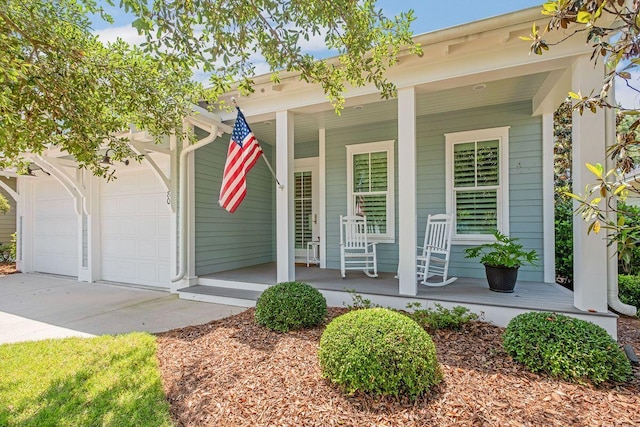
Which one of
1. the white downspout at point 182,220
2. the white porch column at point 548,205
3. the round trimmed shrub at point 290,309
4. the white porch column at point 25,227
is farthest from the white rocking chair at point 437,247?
the white porch column at point 25,227

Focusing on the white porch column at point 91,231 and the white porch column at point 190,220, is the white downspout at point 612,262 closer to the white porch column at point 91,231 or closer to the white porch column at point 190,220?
the white porch column at point 190,220

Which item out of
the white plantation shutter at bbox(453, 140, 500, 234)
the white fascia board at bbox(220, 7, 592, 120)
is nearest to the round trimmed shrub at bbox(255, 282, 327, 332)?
the white fascia board at bbox(220, 7, 592, 120)

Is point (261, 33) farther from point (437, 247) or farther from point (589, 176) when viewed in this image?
point (437, 247)

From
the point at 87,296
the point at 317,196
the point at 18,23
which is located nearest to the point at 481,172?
the point at 317,196

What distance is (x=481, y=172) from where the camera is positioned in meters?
5.00

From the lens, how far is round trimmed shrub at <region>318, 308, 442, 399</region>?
203 cm

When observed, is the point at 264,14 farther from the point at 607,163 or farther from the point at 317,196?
the point at 317,196

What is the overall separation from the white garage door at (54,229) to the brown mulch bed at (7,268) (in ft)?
1.95

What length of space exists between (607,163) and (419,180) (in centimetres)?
252

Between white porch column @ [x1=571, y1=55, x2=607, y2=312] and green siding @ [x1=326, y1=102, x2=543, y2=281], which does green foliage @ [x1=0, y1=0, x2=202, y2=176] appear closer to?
green siding @ [x1=326, y1=102, x2=543, y2=281]

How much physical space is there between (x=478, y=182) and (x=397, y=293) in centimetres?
242

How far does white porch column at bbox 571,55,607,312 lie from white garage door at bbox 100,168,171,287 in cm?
574

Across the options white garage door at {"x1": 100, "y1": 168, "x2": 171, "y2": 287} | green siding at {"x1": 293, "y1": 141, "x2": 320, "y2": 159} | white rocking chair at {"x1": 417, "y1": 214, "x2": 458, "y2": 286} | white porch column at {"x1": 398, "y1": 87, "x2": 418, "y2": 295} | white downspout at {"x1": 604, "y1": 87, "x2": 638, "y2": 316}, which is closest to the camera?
white downspout at {"x1": 604, "y1": 87, "x2": 638, "y2": 316}

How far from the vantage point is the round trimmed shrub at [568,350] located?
2.18 meters
